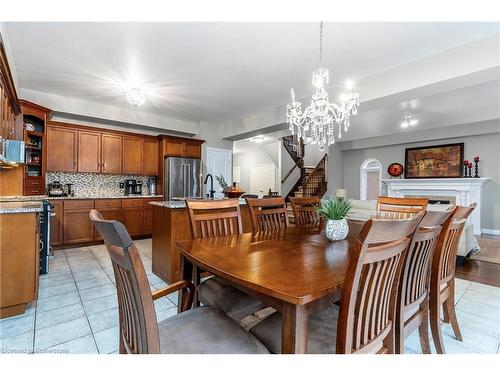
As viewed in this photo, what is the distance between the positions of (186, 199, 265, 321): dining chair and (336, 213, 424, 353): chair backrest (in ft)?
2.31

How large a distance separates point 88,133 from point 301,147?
243 inches

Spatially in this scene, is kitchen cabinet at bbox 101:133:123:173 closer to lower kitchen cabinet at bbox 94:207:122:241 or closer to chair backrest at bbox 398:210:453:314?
lower kitchen cabinet at bbox 94:207:122:241

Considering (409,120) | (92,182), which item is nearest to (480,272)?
(409,120)

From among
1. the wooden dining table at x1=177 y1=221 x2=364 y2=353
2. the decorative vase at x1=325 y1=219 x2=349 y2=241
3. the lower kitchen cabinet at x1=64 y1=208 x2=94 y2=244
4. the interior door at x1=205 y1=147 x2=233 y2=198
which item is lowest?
the lower kitchen cabinet at x1=64 y1=208 x2=94 y2=244

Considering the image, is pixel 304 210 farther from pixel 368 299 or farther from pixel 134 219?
pixel 134 219

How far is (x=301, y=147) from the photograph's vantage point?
340 inches

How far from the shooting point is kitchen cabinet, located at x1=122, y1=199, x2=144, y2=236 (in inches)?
190

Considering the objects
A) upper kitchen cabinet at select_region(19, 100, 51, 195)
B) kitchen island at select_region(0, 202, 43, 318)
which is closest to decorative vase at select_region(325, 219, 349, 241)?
kitchen island at select_region(0, 202, 43, 318)

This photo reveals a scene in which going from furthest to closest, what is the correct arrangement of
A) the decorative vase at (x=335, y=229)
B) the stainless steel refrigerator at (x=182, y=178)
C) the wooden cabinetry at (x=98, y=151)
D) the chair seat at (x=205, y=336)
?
the stainless steel refrigerator at (x=182, y=178) → the wooden cabinetry at (x=98, y=151) → the decorative vase at (x=335, y=229) → the chair seat at (x=205, y=336)

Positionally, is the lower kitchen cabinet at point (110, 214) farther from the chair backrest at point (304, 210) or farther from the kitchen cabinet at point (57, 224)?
the chair backrest at point (304, 210)

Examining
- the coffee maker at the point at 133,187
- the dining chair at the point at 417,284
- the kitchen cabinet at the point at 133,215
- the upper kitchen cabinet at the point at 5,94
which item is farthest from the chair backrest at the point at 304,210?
the coffee maker at the point at 133,187

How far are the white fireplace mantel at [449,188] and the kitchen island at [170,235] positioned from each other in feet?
21.5

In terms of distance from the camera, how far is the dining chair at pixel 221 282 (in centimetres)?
148
